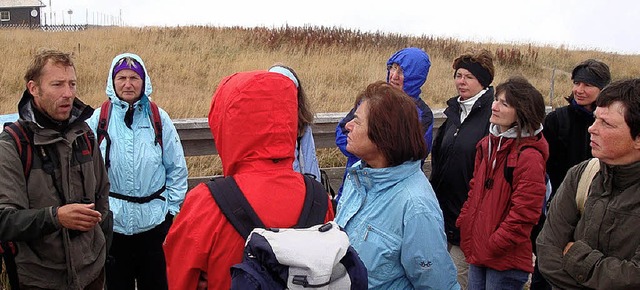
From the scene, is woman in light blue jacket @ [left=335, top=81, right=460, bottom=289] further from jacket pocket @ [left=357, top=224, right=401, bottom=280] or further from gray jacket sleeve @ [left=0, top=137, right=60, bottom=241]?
gray jacket sleeve @ [left=0, top=137, right=60, bottom=241]

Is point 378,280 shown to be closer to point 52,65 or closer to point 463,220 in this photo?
point 463,220

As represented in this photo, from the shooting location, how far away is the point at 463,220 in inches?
156

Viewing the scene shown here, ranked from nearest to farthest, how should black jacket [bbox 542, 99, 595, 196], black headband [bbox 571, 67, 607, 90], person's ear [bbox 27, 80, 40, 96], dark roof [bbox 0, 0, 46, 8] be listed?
person's ear [bbox 27, 80, 40, 96] → black headband [bbox 571, 67, 607, 90] → black jacket [bbox 542, 99, 595, 196] → dark roof [bbox 0, 0, 46, 8]

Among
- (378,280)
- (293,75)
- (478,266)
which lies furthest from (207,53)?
(378,280)

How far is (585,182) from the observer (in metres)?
2.91

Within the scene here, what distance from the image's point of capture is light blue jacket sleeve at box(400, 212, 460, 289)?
2.51 meters

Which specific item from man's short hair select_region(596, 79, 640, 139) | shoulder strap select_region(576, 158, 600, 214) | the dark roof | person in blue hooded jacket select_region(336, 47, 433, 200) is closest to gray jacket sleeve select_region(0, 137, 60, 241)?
person in blue hooded jacket select_region(336, 47, 433, 200)

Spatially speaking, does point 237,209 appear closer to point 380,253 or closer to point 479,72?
point 380,253

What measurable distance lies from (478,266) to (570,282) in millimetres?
1085

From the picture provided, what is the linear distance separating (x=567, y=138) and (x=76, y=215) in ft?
10.7

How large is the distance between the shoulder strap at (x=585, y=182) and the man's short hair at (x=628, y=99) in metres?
0.28

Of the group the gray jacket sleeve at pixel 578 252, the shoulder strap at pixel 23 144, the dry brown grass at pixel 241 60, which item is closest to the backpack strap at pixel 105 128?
the shoulder strap at pixel 23 144

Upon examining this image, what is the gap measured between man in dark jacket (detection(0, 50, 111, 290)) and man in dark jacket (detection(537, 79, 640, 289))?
2.23 metres

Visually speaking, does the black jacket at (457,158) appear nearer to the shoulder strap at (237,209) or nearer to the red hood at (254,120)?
the red hood at (254,120)
